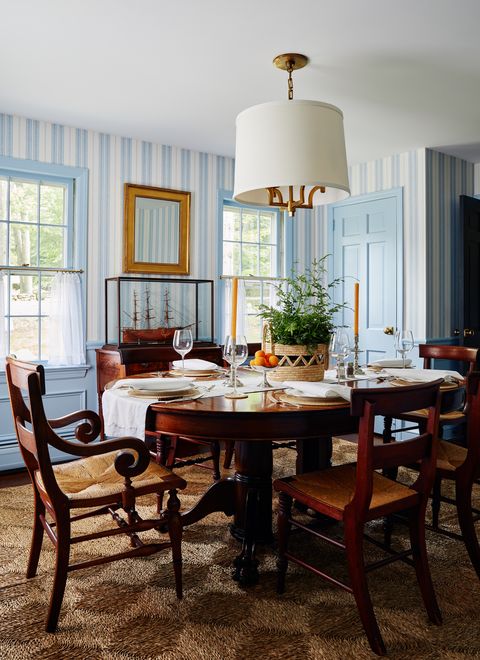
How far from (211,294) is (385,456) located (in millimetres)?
3099

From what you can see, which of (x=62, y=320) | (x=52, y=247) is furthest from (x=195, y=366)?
(x=52, y=247)

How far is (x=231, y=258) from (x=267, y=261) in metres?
0.42

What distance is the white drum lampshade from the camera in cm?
256

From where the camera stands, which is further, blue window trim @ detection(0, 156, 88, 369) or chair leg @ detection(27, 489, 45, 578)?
blue window trim @ detection(0, 156, 88, 369)

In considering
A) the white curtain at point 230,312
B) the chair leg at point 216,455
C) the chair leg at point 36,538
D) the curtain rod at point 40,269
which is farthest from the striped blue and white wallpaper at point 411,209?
the chair leg at point 36,538

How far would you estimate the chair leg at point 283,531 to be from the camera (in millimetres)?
2074

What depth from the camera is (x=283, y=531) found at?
2.10 m

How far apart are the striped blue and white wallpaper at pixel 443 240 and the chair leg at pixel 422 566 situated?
9.84ft

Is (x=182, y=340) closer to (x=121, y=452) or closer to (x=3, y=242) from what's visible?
(x=121, y=452)

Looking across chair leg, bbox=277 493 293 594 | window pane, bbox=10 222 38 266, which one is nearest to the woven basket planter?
chair leg, bbox=277 493 293 594

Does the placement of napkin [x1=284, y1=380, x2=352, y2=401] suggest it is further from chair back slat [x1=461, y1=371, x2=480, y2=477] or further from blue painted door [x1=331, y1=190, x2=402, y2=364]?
blue painted door [x1=331, y1=190, x2=402, y2=364]

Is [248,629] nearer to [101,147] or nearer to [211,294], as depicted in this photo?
[211,294]

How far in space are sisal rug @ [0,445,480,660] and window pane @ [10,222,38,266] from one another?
86.5 inches

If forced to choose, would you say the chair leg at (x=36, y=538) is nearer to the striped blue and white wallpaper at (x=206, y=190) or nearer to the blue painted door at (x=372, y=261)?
the striped blue and white wallpaper at (x=206, y=190)
